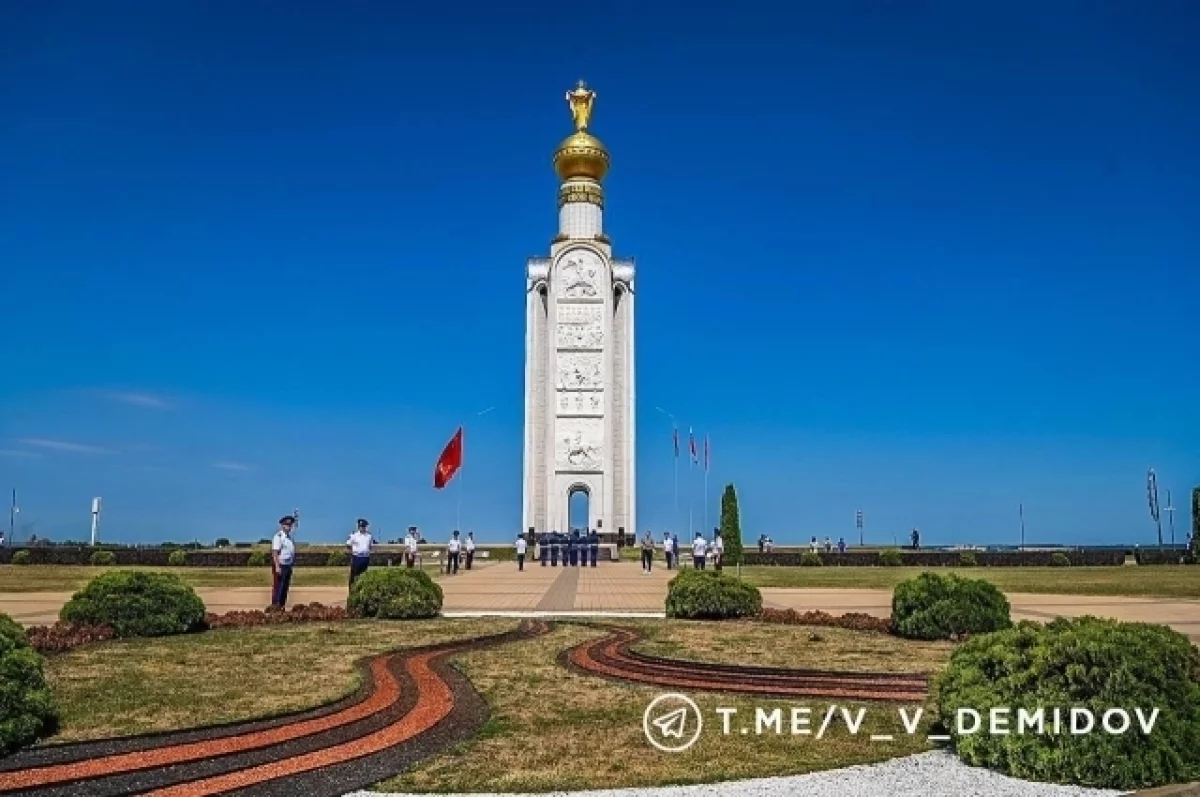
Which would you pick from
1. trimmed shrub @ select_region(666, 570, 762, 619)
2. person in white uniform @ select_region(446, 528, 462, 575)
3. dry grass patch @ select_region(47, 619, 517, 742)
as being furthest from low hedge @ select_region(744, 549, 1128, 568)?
dry grass patch @ select_region(47, 619, 517, 742)

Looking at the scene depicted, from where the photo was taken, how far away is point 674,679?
10602 millimetres

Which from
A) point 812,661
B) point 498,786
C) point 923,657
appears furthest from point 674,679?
point 498,786

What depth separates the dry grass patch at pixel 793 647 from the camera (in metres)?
11.8

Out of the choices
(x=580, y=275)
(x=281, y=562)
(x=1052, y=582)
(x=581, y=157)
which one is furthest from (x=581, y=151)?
(x=281, y=562)

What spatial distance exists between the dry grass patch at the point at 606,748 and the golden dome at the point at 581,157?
190 ft

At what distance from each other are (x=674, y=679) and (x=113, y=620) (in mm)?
8777

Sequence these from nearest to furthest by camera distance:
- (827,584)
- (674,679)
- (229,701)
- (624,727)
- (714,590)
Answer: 1. (624,727)
2. (229,701)
3. (674,679)
4. (714,590)
5. (827,584)

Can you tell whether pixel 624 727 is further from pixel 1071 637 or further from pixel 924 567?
pixel 924 567

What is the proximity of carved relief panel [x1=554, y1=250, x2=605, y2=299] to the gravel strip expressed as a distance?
56917mm

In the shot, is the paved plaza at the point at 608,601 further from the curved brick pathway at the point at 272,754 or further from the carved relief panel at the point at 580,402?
the carved relief panel at the point at 580,402

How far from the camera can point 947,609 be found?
1462 cm

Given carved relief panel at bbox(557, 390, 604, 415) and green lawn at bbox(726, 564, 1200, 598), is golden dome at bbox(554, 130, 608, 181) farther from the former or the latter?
green lawn at bbox(726, 564, 1200, 598)

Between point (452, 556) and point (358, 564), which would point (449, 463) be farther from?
point (358, 564)

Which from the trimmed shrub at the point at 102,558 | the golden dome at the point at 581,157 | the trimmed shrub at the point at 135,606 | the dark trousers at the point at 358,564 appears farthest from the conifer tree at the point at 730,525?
the golden dome at the point at 581,157
